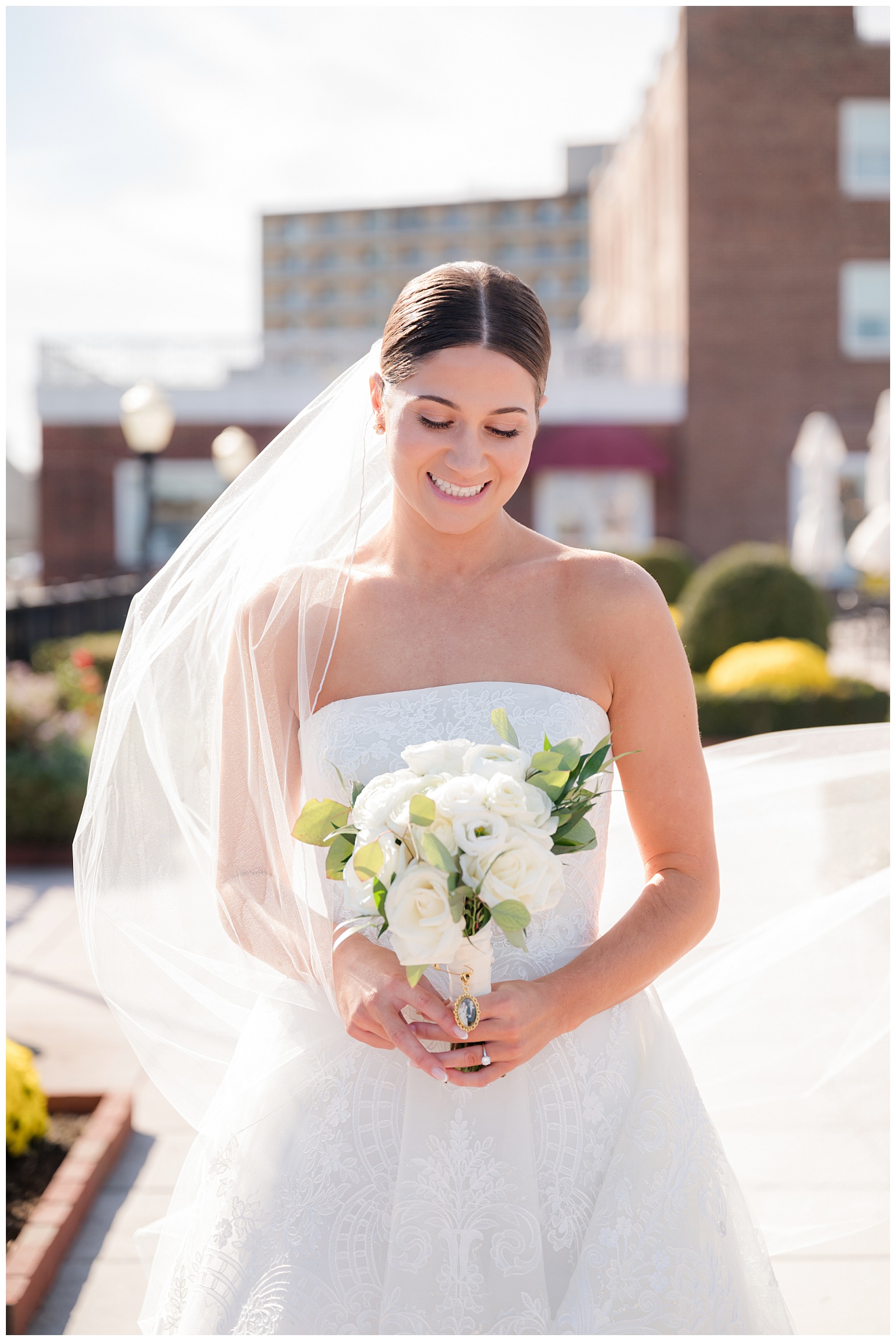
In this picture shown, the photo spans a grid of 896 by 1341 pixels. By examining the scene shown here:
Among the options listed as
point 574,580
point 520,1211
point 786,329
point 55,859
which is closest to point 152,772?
point 574,580

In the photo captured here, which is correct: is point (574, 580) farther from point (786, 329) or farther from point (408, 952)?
point (786, 329)

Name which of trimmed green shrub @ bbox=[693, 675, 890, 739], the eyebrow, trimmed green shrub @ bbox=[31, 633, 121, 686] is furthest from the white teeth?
trimmed green shrub @ bbox=[31, 633, 121, 686]

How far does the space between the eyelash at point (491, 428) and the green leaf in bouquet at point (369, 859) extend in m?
0.75

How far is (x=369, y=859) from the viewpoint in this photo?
1712 millimetres

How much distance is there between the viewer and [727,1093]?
3332 mm

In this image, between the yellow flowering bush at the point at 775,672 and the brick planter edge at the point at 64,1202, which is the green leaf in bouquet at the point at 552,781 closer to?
the brick planter edge at the point at 64,1202

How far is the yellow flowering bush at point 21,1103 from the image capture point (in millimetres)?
3740

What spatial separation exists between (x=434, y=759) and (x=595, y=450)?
25.1 metres

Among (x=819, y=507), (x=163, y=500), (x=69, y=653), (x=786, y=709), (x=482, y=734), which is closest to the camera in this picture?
(x=482, y=734)

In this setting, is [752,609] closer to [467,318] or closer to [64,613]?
[64,613]

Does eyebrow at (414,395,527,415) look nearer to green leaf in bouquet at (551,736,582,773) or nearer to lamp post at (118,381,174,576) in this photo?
green leaf in bouquet at (551,736,582,773)

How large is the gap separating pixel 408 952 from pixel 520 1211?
574 mm

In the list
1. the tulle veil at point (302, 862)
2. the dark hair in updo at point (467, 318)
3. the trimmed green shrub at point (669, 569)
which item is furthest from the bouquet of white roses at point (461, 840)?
the trimmed green shrub at point (669, 569)

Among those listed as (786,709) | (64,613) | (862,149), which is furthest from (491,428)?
(862,149)
